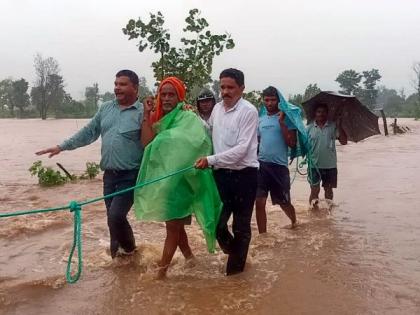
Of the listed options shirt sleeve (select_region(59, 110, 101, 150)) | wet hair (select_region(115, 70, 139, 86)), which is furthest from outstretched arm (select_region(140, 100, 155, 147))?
shirt sleeve (select_region(59, 110, 101, 150))

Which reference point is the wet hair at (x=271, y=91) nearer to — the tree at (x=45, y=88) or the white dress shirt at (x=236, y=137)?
the white dress shirt at (x=236, y=137)

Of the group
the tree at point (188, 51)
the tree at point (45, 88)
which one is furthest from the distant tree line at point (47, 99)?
the tree at point (188, 51)

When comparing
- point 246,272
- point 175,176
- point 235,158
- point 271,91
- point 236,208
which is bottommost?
point 246,272

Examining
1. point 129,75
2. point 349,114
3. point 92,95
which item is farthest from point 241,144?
point 92,95

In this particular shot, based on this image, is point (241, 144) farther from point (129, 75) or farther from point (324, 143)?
point (324, 143)

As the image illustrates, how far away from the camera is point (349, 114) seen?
282 inches

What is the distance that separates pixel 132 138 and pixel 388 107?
3234 inches

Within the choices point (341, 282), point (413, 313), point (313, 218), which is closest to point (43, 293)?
point (341, 282)

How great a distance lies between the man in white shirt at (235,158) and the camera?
4102mm

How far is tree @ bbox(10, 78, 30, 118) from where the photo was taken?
6469 cm

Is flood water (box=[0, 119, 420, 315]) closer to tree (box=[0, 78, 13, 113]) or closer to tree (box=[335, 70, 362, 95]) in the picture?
tree (box=[335, 70, 362, 95])

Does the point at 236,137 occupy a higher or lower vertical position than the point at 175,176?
higher

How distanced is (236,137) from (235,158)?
0.60 ft

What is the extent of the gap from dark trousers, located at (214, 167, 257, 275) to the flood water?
0.23m
